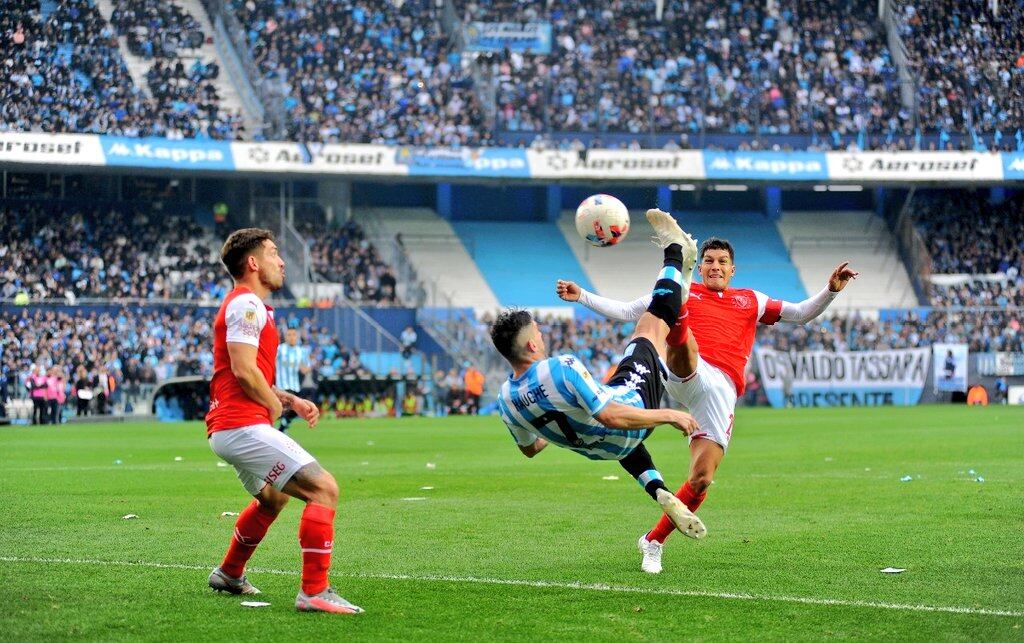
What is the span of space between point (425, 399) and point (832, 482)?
25.2 meters

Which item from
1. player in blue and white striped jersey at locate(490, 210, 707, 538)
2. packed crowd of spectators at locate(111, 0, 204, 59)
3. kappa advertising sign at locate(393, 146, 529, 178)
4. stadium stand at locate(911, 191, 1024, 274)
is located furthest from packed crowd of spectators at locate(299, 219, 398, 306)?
player in blue and white striped jersey at locate(490, 210, 707, 538)

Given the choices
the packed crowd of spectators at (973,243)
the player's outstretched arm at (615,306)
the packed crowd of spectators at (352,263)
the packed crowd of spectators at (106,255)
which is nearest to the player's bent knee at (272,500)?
the player's outstretched arm at (615,306)

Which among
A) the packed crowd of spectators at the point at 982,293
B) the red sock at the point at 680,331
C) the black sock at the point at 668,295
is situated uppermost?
the black sock at the point at 668,295

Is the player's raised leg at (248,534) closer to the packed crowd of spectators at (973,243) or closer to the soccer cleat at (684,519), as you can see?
the soccer cleat at (684,519)

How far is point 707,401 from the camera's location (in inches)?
390

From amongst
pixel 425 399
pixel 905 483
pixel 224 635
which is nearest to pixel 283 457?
pixel 224 635

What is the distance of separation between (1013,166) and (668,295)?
4351 centimetres

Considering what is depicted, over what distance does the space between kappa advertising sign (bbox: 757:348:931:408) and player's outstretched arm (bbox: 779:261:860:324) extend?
33.4m

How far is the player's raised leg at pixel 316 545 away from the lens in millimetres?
7594

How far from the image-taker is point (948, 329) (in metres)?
45.3

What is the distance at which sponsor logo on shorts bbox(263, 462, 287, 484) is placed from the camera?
7.72 m

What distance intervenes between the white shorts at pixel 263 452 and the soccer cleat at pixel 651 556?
2654mm

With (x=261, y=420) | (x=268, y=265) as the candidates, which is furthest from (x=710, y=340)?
(x=261, y=420)

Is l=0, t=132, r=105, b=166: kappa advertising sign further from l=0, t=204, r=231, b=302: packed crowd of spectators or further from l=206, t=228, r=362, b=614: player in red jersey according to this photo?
l=206, t=228, r=362, b=614: player in red jersey
